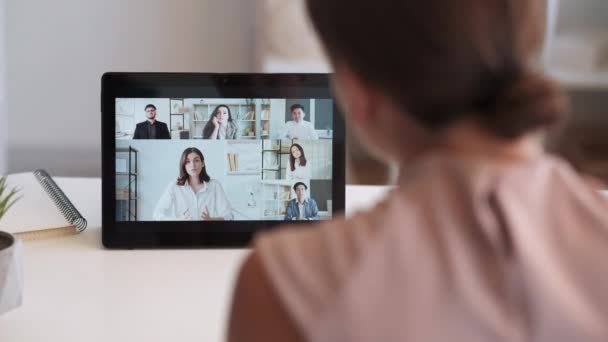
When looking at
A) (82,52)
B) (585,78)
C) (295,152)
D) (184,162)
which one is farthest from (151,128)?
(585,78)

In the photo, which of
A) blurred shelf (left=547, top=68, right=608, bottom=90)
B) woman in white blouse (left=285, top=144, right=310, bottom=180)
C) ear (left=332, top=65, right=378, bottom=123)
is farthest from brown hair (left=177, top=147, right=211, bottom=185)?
blurred shelf (left=547, top=68, right=608, bottom=90)

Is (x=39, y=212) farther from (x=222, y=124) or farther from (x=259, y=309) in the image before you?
(x=259, y=309)

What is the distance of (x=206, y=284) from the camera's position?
39.6 inches

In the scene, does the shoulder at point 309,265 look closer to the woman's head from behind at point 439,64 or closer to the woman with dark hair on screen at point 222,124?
the woman's head from behind at point 439,64

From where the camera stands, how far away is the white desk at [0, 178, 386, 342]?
2.84ft

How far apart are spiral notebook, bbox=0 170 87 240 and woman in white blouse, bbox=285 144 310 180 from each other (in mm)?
296

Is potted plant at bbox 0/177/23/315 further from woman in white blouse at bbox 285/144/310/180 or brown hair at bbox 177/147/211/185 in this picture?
woman in white blouse at bbox 285/144/310/180

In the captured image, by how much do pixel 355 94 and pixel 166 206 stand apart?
657 mm

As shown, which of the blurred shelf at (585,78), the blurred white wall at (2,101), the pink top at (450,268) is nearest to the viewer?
the pink top at (450,268)

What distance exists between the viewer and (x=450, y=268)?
45 cm

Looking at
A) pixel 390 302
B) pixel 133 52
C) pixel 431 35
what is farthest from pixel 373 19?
pixel 133 52

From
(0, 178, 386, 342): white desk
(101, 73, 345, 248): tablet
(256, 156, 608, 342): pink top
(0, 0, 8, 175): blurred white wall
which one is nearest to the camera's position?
(256, 156, 608, 342): pink top

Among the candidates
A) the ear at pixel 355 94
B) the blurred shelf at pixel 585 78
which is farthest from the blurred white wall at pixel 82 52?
the ear at pixel 355 94

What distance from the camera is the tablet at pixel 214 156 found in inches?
43.9
